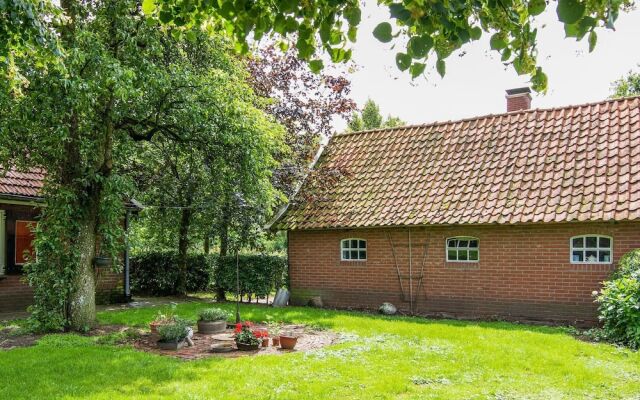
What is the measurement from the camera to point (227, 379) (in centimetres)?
787

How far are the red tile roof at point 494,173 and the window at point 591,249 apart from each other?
84 centimetres

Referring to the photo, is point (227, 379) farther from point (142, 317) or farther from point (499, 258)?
point (499, 258)

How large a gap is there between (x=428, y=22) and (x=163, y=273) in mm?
19360

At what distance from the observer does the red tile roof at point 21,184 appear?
14390mm

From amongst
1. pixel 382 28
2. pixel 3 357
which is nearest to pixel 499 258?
pixel 3 357

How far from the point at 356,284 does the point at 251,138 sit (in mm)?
5809

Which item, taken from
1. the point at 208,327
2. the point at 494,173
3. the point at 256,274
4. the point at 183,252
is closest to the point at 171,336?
the point at 208,327

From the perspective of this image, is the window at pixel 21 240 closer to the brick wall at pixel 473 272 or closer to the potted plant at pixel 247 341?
the brick wall at pixel 473 272

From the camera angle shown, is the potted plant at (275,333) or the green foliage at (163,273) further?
the green foliage at (163,273)

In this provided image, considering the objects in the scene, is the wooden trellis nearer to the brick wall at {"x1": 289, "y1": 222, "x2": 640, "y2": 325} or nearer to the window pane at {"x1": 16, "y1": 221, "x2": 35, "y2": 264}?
the brick wall at {"x1": 289, "y1": 222, "x2": 640, "y2": 325}

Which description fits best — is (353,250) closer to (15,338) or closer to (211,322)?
(211,322)

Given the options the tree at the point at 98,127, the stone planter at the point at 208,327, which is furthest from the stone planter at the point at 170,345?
the tree at the point at 98,127

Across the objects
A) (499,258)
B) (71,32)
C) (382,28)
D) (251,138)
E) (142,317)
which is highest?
(71,32)

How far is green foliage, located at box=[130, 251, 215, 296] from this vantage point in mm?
21109
